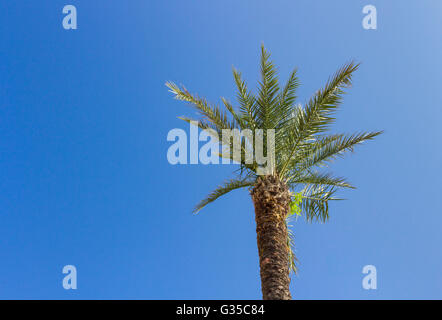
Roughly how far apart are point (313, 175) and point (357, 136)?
1520 mm

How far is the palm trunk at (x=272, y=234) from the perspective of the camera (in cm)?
934

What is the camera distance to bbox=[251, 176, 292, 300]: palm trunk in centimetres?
934

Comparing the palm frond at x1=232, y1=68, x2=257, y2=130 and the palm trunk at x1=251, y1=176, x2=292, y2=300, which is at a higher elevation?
the palm frond at x1=232, y1=68, x2=257, y2=130

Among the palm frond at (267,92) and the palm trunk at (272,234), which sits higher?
the palm frond at (267,92)

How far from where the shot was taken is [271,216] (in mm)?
10234

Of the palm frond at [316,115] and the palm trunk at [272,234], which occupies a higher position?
the palm frond at [316,115]

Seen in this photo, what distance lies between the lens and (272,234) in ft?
32.7
